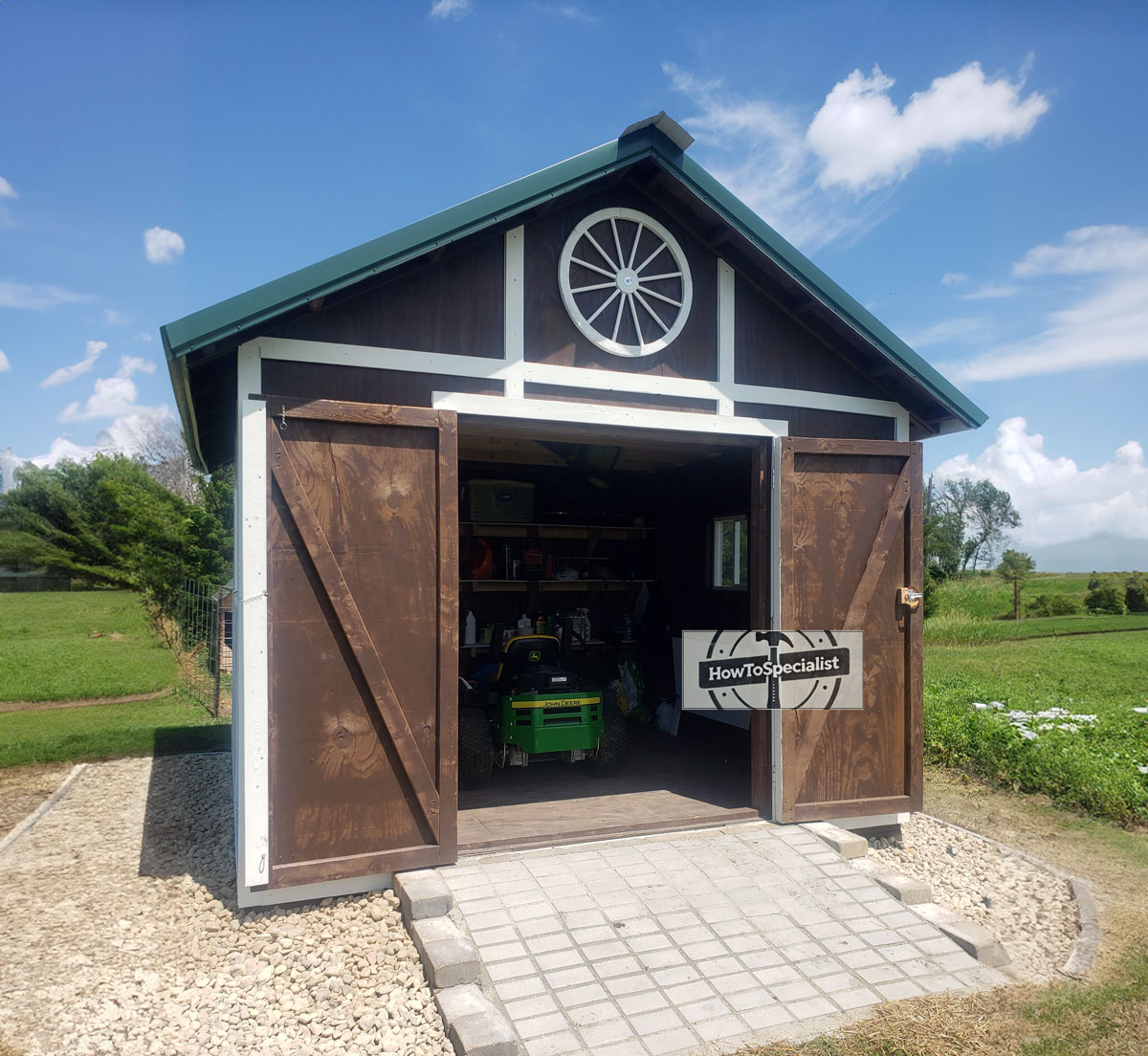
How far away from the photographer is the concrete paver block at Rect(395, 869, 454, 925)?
374 centimetres

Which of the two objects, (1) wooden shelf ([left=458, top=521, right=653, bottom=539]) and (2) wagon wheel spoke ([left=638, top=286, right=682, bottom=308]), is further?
(1) wooden shelf ([left=458, top=521, right=653, bottom=539])

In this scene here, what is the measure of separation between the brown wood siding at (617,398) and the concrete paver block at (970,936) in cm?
286

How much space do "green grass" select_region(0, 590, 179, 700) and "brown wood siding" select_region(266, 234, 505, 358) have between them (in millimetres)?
9172

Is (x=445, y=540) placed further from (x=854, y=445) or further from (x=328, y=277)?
(x=854, y=445)

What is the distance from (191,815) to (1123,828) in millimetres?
6664

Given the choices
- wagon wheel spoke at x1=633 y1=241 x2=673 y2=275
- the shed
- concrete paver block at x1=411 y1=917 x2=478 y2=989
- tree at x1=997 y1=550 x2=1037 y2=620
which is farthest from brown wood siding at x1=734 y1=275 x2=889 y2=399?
tree at x1=997 y1=550 x2=1037 y2=620

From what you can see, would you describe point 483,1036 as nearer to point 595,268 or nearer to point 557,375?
point 557,375

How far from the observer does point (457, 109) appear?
5.78 m

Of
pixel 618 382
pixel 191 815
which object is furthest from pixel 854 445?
pixel 191 815

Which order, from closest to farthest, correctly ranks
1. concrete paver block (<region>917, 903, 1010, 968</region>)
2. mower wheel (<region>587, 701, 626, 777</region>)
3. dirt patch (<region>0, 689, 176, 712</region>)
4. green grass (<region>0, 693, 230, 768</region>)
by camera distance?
concrete paver block (<region>917, 903, 1010, 968</region>) → mower wheel (<region>587, 701, 626, 777</region>) → green grass (<region>0, 693, 230, 768</region>) → dirt patch (<region>0, 689, 176, 712</region>)

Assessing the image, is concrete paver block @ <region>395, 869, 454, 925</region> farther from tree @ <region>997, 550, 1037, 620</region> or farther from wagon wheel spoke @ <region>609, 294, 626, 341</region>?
tree @ <region>997, 550, 1037, 620</region>

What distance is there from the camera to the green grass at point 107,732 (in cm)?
805

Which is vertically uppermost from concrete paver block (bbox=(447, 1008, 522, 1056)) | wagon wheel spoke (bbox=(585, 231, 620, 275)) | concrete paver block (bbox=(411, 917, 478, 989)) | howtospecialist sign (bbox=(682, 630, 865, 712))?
wagon wheel spoke (bbox=(585, 231, 620, 275))

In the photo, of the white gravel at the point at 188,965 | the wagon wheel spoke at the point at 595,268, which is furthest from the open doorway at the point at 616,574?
the white gravel at the point at 188,965
